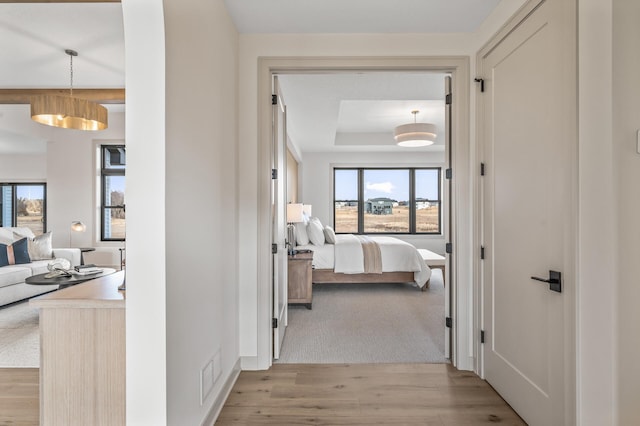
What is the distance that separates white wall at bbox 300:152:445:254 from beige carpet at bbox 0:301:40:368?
5449mm

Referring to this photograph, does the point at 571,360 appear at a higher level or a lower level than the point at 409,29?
lower

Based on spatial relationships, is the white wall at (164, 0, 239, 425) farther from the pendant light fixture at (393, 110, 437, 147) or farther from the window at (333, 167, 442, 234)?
the window at (333, 167, 442, 234)

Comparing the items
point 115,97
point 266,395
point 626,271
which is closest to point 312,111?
point 115,97

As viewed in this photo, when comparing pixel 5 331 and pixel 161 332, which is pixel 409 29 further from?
pixel 5 331

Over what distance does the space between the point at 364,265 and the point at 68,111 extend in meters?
3.91

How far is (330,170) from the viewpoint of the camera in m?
8.04

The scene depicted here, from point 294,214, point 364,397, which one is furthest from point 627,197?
point 294,214

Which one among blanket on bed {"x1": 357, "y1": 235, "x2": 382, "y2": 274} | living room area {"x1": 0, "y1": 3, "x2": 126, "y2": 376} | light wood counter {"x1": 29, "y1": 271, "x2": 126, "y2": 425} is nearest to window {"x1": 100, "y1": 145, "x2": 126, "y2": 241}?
living room area {"x1": 0, "y1": 3, "x2": 126, "y2": 376}

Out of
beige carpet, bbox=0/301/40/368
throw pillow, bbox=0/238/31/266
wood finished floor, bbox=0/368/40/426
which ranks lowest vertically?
wood finished floor, bbox=0/368/40/426

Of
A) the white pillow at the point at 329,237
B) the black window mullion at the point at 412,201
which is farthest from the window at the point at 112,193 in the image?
the black window mullion at the point at 412,201

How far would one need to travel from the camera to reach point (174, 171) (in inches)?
55.1

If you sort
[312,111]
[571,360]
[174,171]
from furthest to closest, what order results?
[312,111]
[571,360]
[174,171]

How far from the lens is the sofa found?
153 inches

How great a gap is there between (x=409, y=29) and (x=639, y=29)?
1.50 metres
